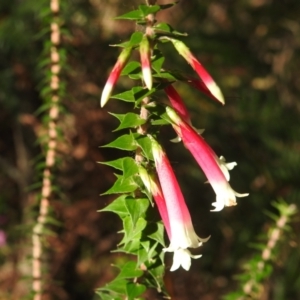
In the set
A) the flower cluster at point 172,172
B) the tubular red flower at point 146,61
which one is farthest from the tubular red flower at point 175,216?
the tubular red flower at point 146,61

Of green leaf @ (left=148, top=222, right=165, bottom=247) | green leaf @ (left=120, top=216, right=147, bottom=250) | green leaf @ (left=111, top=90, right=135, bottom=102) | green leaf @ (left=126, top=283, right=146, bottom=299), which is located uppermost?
green leaf @ (left=111, top=90, right=135, bottom=102)

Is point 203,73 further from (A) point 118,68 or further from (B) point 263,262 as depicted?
(B) point 263,262

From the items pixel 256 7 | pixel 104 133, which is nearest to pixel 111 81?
pixel 104 133

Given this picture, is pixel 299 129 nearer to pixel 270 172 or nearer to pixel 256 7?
pixel 270 172

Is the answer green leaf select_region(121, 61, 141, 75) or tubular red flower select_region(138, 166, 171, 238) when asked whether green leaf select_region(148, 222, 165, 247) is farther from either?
green leaf select_region(121, 61, 141, 75)

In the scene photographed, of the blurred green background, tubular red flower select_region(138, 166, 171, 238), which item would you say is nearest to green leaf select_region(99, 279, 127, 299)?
tubular red flower select_region(138, 166, 171, 238)

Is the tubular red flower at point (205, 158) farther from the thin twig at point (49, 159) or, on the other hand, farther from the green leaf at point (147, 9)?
the thin twig at point (49, 159)
